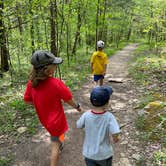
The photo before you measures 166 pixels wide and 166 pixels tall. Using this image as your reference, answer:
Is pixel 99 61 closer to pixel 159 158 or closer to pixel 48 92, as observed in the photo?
pixel 159 158

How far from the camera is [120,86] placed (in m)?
10.8

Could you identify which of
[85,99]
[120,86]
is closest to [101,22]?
[120,86]

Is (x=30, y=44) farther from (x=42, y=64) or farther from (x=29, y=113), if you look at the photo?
(x=42, y=64)

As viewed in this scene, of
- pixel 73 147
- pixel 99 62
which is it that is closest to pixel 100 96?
pixel 73 147

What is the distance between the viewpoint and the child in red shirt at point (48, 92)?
345 cm

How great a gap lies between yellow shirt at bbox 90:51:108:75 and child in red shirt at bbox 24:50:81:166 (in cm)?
429

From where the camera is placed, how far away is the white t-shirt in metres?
2.98

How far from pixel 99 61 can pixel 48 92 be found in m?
4.61

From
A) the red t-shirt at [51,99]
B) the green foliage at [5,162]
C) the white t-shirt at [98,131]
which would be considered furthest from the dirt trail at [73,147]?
the white t-shirt at [98,131]

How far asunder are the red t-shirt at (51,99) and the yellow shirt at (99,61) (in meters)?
4.35

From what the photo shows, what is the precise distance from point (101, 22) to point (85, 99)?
12489 millimetres

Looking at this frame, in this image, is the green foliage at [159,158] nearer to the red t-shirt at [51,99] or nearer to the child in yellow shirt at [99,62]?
the red t-shirt at [51,99]

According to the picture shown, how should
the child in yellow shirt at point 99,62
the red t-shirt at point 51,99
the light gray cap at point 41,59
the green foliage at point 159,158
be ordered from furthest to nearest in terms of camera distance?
the child in yellow shirt at point 99,62 → the green foliage at point 159,158 → the red t-shirt at point 51,99 → the light gray cap at point 41,59

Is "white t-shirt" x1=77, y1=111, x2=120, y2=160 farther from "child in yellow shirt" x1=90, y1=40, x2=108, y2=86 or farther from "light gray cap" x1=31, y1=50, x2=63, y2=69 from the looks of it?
"child in yellow shirt" x1=90, y1=40, x2=108, y2=86
